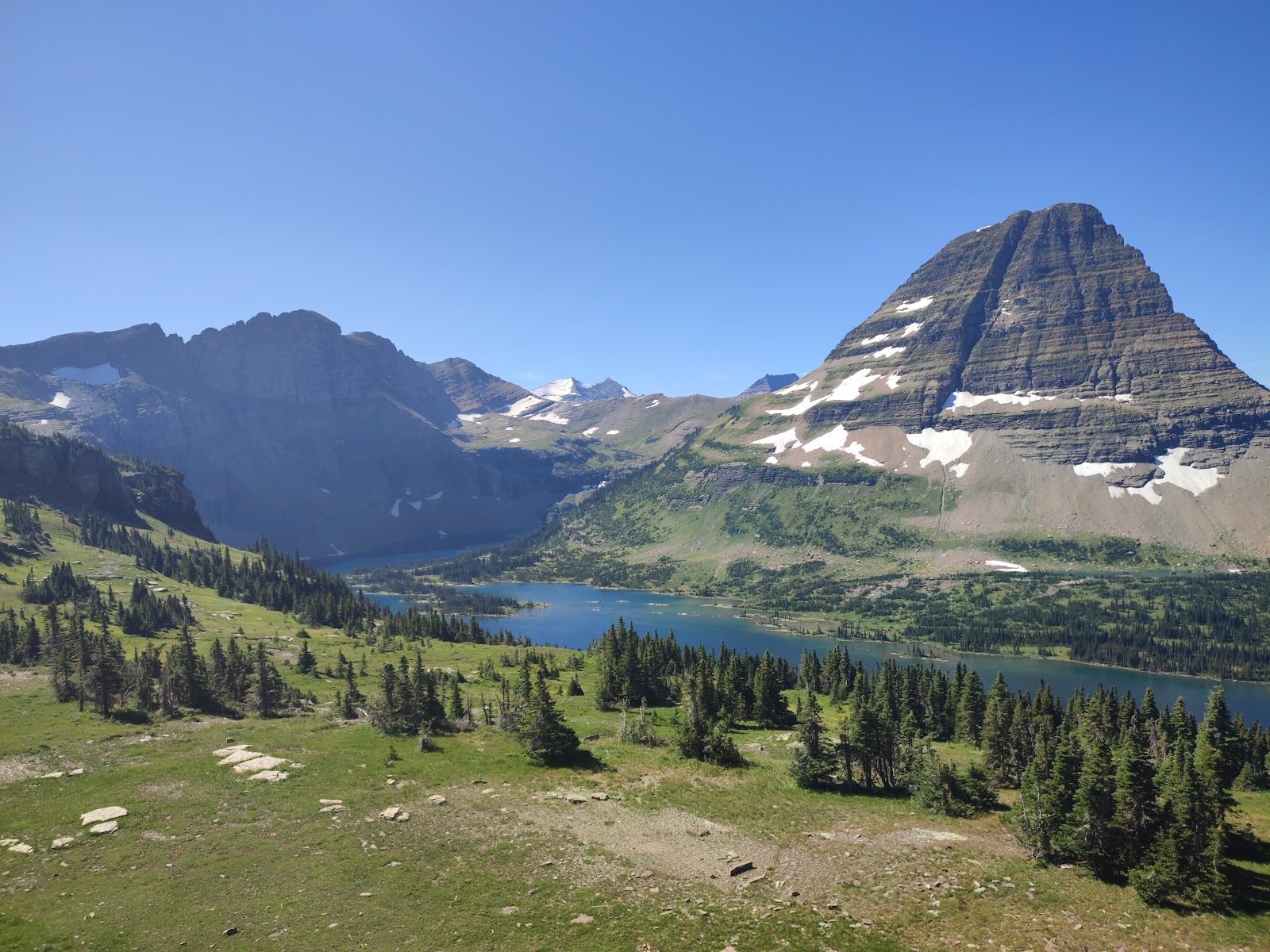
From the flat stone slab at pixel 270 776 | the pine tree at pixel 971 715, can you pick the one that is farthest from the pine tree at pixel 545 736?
the pine tree at pixel 971 715

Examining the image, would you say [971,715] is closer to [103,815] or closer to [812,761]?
[812,761]

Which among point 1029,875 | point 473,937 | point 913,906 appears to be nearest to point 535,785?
point 473,937

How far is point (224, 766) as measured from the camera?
2185 inches

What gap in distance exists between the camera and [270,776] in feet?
174

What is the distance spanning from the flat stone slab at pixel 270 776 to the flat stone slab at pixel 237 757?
166 inches

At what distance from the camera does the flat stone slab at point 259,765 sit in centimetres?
5447

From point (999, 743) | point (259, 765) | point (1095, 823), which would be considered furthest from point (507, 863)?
point (999, 743)

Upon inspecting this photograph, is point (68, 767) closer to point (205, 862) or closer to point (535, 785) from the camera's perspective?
point (205, 862)

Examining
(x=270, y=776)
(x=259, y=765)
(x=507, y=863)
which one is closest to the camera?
(x=507, y=863)

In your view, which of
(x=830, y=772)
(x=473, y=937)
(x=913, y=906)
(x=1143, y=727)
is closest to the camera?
(x=473, y=937)

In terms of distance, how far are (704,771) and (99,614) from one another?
131969 millimetres

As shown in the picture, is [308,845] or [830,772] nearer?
[308,845]

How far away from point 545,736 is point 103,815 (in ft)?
104

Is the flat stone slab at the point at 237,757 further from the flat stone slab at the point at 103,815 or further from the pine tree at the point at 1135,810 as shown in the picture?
the pine tree at the point at 1135,810
